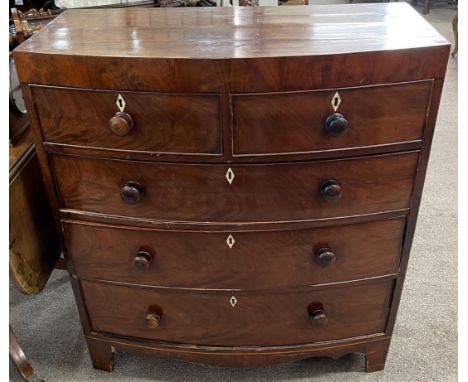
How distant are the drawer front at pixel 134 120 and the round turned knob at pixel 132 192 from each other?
0.29ft

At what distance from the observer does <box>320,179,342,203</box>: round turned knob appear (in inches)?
42.3

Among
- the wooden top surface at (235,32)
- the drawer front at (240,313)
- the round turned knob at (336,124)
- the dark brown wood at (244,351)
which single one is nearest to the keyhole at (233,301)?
the drawer front at (240,313)

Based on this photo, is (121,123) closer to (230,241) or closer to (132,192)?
(132,192)

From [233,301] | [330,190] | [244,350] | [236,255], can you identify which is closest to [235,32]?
[330,190]

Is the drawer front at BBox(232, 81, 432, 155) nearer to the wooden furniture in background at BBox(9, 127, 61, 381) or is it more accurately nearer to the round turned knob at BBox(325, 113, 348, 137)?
the round turned knob at BBox(325, 113, 348, 137)

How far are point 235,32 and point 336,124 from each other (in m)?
0.32

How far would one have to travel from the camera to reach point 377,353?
4.72 feet

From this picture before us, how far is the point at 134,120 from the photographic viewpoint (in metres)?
1.01

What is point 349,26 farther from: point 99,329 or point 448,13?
point 448,13

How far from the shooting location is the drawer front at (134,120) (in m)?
0.98

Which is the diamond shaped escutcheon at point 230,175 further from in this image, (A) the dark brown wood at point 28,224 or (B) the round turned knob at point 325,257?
(A) the dark brown wood at point 28,224

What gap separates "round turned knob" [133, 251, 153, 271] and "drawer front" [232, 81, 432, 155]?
0.37 metres

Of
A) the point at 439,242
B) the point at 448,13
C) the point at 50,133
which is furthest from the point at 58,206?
the point at 448,13

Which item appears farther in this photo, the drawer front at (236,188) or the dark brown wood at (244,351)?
the dark brown wood at (244,351)
